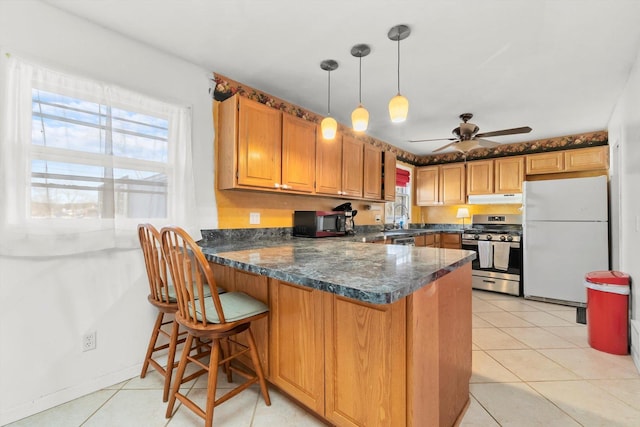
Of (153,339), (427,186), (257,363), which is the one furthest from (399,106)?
(427,186)

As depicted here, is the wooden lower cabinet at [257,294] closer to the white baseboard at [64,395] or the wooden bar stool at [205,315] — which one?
the wooden bar stool at [205,315]

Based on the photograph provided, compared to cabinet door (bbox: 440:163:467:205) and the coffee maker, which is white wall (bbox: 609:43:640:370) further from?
the coffee maker

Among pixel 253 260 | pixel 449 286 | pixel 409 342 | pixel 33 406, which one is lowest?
pixel 33 406

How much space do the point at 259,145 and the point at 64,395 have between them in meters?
2.07

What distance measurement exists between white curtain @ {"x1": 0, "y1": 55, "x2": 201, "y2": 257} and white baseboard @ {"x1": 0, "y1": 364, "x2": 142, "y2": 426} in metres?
0.81

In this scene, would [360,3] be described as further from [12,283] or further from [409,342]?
[12,283]

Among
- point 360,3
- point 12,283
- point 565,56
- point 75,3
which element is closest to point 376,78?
point 360,3

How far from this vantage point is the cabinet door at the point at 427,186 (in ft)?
17.5

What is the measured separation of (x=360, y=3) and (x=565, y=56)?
1696mm

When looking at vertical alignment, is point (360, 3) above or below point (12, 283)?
above

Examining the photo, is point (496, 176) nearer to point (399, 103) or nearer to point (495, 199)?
point (495, 199)

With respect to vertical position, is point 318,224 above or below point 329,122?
below

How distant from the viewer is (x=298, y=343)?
4.86 ft

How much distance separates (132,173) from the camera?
199 centimetres
